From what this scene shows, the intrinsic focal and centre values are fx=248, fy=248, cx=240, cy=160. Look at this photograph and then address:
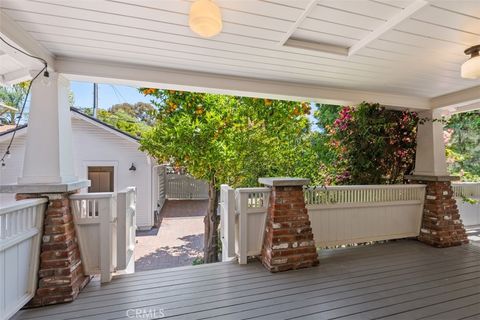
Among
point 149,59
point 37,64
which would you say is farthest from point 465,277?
point 37,64

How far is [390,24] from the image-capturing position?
78.5 inches

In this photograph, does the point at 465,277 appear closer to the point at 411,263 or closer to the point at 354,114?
the point at 411,263

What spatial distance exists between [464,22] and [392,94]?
2.07 meters

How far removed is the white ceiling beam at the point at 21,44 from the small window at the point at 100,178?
5421 millimetres

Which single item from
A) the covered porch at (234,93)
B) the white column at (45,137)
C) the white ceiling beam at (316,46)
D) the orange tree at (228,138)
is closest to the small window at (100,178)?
the orange tree at (228,138)

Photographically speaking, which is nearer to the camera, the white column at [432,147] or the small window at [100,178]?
the white column at [432,147]

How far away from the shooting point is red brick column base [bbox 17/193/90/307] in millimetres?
2301

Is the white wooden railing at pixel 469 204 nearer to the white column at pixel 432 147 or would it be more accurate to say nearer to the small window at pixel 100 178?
the white column at pixel 432 147

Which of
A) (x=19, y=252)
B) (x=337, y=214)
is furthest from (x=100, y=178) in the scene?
(x=337, y=214)

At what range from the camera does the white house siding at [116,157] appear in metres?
7.18

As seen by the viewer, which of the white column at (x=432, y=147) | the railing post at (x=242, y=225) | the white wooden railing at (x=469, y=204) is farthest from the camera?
the white wooden railing at (x=469, y=204)

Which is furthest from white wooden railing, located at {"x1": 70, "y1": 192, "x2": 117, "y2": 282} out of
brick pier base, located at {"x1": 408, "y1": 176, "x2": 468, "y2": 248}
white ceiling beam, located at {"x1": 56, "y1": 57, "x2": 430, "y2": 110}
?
brick pier base, located at {"x1": 408, "y1": 176, "x2": 468, "y2": 248}

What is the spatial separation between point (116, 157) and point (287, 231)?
20.4ft

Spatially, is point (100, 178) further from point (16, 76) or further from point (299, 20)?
point (299, 20)
